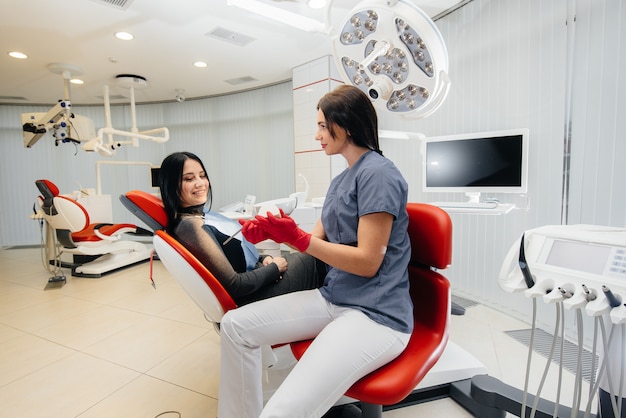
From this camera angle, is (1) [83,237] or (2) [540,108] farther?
(1) [83,237]

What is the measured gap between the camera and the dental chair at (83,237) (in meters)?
3.34

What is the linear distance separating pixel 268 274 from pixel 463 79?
233 centimetres

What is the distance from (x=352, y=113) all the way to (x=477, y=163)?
5.21 feet

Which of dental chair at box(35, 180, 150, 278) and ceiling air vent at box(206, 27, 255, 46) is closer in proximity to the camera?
ceiling air vent at box(206, 27, 255, 46)

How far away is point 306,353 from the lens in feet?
2.81

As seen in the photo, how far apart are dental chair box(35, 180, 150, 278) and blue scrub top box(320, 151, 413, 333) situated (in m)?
3.35

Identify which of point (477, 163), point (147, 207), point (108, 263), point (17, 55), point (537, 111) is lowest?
point (108, 263)

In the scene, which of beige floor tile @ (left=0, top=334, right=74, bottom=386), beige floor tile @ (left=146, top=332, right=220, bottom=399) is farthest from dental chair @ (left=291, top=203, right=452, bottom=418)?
beige floor tile @ (left=0, top=334, right=74, bottom=386)

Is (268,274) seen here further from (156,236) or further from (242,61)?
(242,61)

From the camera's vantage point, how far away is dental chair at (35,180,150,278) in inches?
132

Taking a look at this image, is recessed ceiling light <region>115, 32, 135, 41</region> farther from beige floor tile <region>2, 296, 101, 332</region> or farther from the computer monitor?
the computer monitor

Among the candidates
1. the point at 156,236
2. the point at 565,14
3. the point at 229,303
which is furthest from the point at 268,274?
the point at 565,14

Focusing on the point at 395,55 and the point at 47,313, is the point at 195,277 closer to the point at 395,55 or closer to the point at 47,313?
the point at 395,55

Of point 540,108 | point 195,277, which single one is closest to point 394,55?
point 195,277
